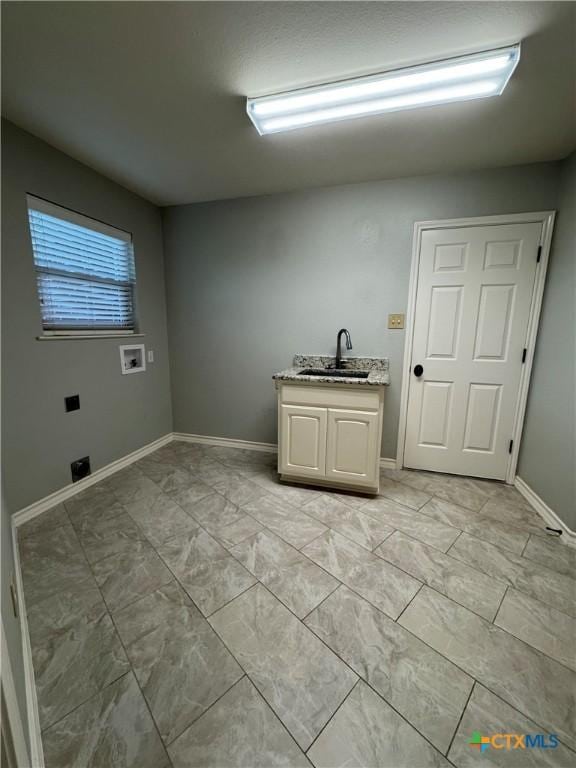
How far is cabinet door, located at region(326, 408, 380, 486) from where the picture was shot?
6.97 feet

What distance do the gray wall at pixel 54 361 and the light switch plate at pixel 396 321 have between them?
228 centimetres

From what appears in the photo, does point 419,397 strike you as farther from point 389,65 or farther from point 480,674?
point 389,65

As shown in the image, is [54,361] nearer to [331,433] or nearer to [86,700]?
[86,700]

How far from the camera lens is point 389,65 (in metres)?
1.31

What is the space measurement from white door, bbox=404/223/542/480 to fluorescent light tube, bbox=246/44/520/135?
3.27 ft

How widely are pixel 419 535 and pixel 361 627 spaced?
0.75 metres

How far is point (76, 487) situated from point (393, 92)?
125 inches

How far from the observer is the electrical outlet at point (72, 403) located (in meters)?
2.17

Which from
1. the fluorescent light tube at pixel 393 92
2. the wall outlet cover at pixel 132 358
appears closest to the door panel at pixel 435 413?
the fluorescent light tube at pixel 393 92

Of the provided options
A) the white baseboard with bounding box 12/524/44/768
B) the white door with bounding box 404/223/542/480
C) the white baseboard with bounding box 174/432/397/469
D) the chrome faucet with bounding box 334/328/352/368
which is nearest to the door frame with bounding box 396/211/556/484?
the white door with bounding box 404/223/542/480

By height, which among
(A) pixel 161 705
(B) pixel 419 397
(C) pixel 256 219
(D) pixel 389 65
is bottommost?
(A) pixel 161 705

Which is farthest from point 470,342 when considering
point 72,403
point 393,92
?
point 72,403

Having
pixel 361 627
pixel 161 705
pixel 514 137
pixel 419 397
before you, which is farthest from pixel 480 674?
pixel 514 137

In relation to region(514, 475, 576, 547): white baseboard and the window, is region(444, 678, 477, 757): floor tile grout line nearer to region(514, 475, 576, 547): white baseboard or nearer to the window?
region(514, 475, 576, 547): white baseboard
